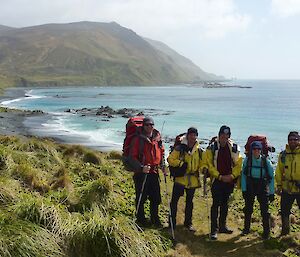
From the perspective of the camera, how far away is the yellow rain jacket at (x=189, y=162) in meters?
9.70

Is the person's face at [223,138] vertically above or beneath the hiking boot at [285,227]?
above

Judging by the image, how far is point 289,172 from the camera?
9758mm

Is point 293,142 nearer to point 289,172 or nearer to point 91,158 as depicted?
point 289,172

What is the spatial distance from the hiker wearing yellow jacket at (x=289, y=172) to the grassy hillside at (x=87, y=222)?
1.08m

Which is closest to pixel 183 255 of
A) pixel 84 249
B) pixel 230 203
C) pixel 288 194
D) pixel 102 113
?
pixel 84 249

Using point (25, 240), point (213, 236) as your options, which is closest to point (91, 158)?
point (213, 236)

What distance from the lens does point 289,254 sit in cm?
891

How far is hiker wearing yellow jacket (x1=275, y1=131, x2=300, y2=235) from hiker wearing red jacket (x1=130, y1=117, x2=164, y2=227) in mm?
3124

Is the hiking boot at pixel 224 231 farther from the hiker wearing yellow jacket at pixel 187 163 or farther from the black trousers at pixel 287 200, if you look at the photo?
the black trousers at pixel 287 200

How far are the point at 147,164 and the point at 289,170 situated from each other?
3.65 metres

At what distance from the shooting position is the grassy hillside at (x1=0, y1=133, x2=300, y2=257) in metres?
7.25

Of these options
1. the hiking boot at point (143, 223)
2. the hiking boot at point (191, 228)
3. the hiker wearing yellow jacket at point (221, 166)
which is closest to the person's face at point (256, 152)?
the hiker wearing yellow jacket at point (221, 166)

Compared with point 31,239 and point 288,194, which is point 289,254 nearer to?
point 288,194

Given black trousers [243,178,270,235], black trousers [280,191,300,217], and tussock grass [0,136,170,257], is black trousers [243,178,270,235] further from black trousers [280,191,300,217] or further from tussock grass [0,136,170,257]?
tussock grass [0,136,170,257]
